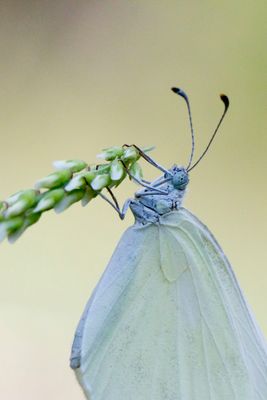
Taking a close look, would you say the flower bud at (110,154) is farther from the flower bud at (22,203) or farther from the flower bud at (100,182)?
the flower bud at (22,203)

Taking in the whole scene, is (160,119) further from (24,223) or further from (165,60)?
(24,223)

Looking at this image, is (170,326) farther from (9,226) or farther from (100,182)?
(9,226)

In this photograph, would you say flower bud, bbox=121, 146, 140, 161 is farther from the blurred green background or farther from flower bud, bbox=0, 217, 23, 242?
the blurred green background

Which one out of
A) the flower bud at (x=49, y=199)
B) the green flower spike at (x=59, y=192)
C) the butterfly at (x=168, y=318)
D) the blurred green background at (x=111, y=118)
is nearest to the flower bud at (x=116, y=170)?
the green flower spike at (x=59, y=192)

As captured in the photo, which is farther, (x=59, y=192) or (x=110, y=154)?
(x=110, y=154)

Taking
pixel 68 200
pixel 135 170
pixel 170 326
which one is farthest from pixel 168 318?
pixel 68 200

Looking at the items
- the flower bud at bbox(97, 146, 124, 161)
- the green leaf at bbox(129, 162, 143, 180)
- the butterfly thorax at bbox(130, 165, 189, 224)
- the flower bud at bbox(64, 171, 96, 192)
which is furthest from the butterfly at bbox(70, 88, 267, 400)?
the flower bud at bbox(64, 171, 96, 192)
